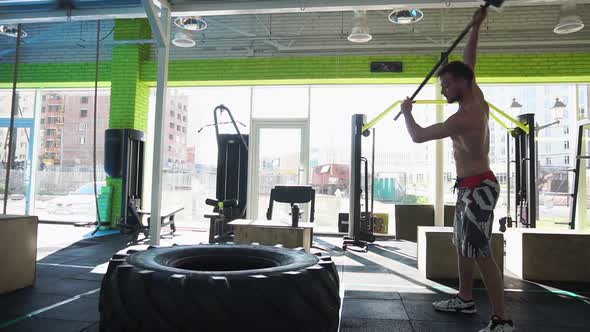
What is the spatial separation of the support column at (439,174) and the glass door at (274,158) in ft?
7.40

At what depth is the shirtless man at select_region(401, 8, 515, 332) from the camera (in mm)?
1947

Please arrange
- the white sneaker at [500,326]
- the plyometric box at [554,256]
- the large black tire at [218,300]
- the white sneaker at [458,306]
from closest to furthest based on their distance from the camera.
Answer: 1. the large black tire at [218,300]
2. the white sneaker at [500,326]
3. the white sneaker at [458,306]
4. the plyometric box at [554,256]

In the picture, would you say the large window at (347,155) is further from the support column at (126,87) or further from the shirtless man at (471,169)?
the shirtless man at (471,169)

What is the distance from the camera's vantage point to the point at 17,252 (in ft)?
8.39

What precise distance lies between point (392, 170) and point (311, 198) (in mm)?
2784

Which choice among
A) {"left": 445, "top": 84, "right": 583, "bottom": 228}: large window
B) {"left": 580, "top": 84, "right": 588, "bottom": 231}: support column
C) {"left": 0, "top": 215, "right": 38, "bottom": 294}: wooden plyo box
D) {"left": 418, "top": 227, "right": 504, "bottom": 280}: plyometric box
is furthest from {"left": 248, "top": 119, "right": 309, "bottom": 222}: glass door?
{"left": 0, "top": 215, "right": 38, "bottom": 294}: wooden plyo box

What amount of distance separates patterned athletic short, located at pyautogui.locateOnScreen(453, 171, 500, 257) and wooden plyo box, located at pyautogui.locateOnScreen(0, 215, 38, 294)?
9.12 feet

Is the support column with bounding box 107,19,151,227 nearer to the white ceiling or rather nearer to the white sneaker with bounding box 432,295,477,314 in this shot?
the white ceiling

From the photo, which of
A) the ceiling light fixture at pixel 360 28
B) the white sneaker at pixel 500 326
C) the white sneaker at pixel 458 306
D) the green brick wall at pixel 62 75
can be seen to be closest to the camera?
the white sneaker at pixel 500 326

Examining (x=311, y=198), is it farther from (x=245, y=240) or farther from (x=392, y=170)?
(x=392, y=170)

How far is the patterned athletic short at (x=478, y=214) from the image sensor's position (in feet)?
6.46

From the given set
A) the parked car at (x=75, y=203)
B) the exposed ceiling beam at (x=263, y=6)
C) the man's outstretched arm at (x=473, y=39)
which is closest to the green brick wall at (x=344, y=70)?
the parked car at (x=75, y=203)

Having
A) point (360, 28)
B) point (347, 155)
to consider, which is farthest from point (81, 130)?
point (360, 28)

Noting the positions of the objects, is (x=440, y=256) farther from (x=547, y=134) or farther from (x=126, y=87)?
(x=126, y=87)
